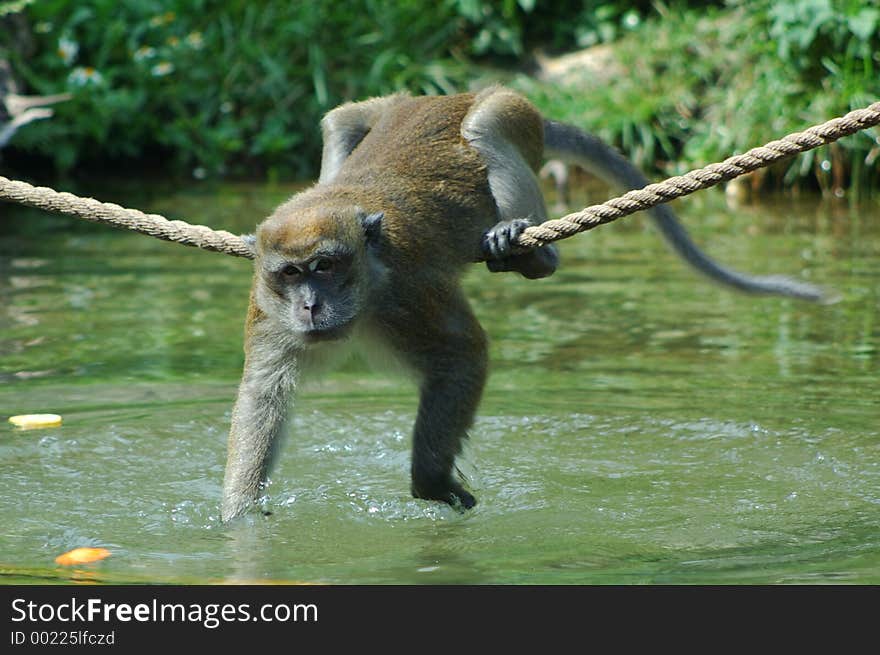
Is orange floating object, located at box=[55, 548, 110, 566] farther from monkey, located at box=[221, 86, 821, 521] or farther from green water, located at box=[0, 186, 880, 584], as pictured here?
monkey, located at box=[221, 86, 821, 521]

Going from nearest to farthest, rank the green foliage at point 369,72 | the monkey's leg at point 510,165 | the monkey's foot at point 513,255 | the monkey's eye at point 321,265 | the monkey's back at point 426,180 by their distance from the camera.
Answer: the monkey's eye at point 321,265 → the monkey's back at point 426,180 → the monkey's foot at point 513,255 → the monkey's leg at point 510,165 → the green foliage at point 369,72

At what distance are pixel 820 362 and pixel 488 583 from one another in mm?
4080

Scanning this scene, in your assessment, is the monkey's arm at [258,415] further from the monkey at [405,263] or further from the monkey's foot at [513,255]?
the monkey's foot at [513,255]

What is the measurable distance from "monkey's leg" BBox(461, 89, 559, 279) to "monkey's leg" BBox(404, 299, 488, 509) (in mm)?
581

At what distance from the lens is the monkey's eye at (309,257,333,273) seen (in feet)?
17.2

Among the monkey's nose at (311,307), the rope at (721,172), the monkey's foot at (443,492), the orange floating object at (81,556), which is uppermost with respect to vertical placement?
the rope at (721,172)

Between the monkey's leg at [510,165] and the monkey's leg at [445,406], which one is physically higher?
the monkey's leg at [510,165]

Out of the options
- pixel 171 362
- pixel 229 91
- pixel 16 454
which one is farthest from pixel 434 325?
pixel 229 91

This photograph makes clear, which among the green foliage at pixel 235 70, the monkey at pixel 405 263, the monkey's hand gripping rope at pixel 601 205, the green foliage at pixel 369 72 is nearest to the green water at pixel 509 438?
the monkey at pixel 405 263

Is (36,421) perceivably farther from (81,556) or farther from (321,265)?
(321,265)

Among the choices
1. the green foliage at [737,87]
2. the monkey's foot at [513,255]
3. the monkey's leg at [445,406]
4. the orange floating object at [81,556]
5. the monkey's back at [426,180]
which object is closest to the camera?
the orange floating object at [81,556]

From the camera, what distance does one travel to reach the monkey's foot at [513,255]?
6039 millimetres

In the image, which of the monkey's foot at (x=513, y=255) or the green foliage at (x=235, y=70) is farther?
the green foliage at (x=235, y=70)

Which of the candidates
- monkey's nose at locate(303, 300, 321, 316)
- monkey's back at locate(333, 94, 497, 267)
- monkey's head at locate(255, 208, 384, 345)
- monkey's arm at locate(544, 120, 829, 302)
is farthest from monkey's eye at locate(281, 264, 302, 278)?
monkey's arm at locate(544, 120, 829, 302)
